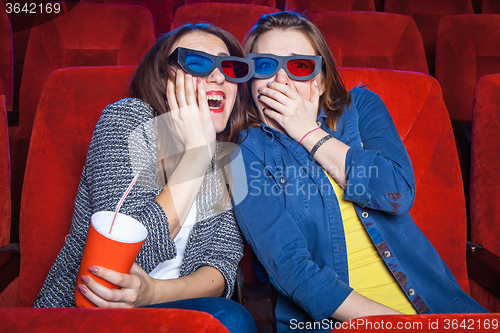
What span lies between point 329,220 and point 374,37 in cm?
95

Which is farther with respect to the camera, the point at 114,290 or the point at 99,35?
the point at 99,35

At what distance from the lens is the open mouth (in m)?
0.79

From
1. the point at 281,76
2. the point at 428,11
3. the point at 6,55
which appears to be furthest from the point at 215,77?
the point at 428,11

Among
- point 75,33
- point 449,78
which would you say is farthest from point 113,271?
point 449,78

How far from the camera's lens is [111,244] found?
0.45 metres

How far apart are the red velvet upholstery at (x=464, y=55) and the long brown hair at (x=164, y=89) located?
0.95 meters

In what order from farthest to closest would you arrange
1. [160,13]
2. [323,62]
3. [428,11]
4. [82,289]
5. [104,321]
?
[428,11] → [160,13] → [323,62] → [82,289] → [104,321]

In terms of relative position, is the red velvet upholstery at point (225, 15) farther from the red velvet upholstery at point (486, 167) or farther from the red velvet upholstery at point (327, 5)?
the red velvet upholstery at point (486, 167)

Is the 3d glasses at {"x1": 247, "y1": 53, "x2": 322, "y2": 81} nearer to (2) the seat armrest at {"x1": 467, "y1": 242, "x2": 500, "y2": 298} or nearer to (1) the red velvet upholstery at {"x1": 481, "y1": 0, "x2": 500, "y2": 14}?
(2) the seat armrest at {"x1": 467, "y1": 242, "x2": 500, "y2": 298}

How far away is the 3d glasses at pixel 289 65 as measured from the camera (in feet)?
2.57

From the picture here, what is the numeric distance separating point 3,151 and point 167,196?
1.46 feet

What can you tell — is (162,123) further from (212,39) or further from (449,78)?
(449,78)

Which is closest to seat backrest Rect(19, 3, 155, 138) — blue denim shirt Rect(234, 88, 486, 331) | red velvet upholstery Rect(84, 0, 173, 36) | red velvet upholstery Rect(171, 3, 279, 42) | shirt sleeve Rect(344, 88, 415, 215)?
red velvet upholstery Rect(171, 3, 279, 42)

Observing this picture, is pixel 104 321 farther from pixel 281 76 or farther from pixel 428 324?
pixel 281 76
